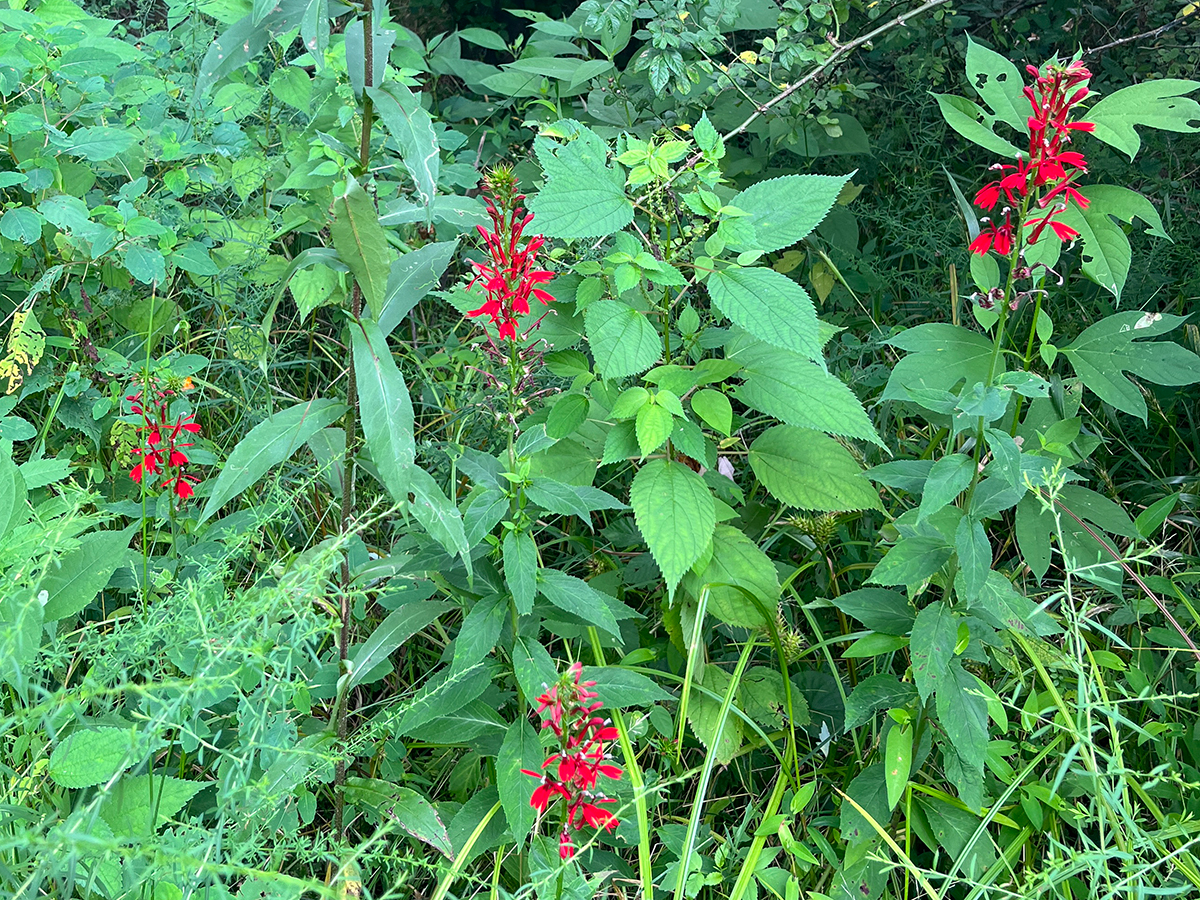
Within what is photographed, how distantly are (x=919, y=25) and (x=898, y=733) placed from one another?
90.2 inches

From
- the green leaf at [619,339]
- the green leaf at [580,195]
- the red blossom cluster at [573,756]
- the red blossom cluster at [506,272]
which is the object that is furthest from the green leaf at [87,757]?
the green leaf at [580,195]

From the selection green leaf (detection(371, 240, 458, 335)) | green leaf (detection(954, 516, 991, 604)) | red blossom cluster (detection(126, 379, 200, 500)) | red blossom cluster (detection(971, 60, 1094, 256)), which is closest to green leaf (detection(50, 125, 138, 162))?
red blossom cluster (detection(126, 379, 200, 500))

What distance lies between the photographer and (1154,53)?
2.95 meters

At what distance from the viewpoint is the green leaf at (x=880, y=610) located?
5.92ft

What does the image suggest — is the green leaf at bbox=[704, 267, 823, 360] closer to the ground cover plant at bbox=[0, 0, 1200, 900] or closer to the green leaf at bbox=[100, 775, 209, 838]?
the ground cover plant at bbox=[0, 0, 1200, 900]

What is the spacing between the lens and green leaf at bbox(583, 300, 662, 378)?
1.66m

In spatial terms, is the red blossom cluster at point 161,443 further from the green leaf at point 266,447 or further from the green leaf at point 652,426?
the green leaf at point 652,426

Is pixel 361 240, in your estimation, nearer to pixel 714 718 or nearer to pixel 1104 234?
pixel 714 718

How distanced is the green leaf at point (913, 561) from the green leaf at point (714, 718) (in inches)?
14.4

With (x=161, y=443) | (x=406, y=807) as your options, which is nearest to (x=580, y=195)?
(x=161, y=443)

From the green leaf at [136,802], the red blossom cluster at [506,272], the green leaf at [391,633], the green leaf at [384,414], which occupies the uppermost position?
the red blossom cluster at [506,272]

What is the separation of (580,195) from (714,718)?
1.01 metres

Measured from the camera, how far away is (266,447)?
5.06ft

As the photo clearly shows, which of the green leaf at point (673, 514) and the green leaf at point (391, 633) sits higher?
the green leaf at point (673, 514)
